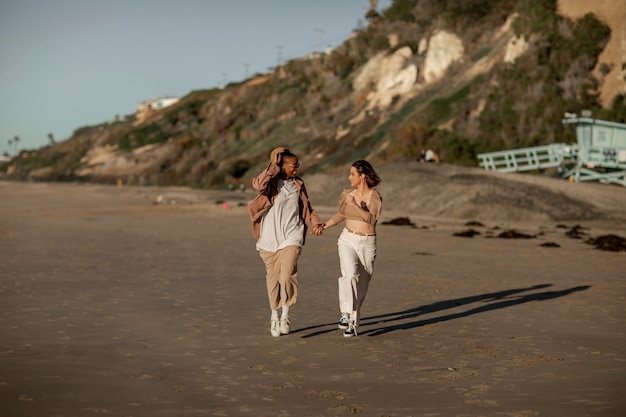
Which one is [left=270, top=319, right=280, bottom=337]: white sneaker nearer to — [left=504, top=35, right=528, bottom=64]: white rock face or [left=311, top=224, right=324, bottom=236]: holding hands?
[left=311, top=224, right=324, bottom=236]: holding hands

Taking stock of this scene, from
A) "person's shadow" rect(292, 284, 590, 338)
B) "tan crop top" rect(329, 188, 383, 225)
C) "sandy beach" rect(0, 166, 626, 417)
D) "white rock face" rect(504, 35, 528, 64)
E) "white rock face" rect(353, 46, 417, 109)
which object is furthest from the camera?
"white rock face" rect(353, 46, 417, 109)

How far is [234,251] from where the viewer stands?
2017cm

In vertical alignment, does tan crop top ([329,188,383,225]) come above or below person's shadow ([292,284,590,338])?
above

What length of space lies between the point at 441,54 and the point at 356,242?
59.3m

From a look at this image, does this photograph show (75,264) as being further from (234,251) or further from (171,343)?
(171,343)

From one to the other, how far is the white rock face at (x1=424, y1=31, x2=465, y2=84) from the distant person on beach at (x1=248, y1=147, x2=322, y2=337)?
58774 mm

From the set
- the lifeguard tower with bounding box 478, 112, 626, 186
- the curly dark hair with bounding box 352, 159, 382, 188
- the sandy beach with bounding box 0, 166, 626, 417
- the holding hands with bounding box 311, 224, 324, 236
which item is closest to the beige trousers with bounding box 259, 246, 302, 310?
the holding hands with bounding box 311, 224, 324, 236

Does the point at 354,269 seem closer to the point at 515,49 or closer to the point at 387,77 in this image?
the point at 515,49

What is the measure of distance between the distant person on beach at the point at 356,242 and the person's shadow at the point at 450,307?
1.58 feet

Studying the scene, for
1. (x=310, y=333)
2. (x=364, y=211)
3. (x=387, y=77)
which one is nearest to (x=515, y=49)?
(x=387, y=77)

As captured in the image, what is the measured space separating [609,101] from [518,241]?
1162 inches

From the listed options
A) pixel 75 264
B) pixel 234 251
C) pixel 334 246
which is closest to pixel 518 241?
pixel 334 246

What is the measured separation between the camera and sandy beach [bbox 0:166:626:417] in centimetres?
695

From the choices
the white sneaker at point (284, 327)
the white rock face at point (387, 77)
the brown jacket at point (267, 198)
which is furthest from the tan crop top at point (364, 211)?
the white rock face at point (387, 77)
